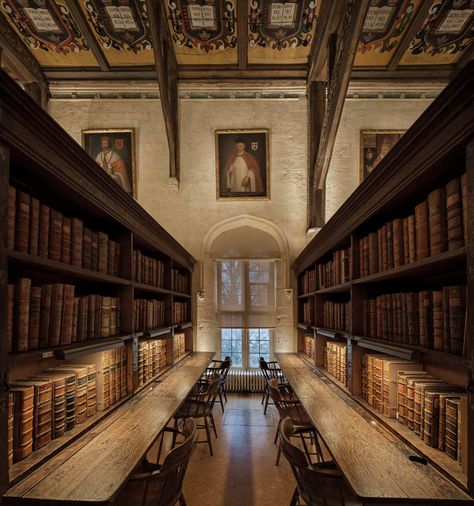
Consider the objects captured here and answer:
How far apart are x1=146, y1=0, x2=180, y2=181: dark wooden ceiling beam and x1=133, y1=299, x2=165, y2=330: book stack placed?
3.65 metres

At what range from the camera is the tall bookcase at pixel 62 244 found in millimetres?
1611

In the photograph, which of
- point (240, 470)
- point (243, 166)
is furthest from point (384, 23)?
point (240, 470)

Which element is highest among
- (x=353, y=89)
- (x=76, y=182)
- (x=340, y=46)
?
(x=353, y=89)

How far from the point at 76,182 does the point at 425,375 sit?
99.2 inches

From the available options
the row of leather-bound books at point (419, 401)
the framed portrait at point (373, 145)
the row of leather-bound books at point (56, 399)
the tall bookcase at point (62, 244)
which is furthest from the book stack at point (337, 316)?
the framed portrait at point (373, 145)

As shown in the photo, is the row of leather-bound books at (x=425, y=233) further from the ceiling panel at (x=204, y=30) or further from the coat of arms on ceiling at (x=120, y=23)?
the coat of arms on ceiling at (x=120, y=23)

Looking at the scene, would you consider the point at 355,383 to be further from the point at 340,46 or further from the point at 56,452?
the point at 340,46

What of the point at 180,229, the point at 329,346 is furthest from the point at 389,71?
the point at 329,346

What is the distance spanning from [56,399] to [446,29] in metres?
7.89

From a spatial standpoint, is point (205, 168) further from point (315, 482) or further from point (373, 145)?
point (315, 482)

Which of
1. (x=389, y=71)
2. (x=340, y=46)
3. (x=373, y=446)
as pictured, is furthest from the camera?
(x=389, y=71)

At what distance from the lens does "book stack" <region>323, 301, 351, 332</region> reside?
386 centimetres

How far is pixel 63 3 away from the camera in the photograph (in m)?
6.12

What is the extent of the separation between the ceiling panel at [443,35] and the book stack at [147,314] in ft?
20.6
